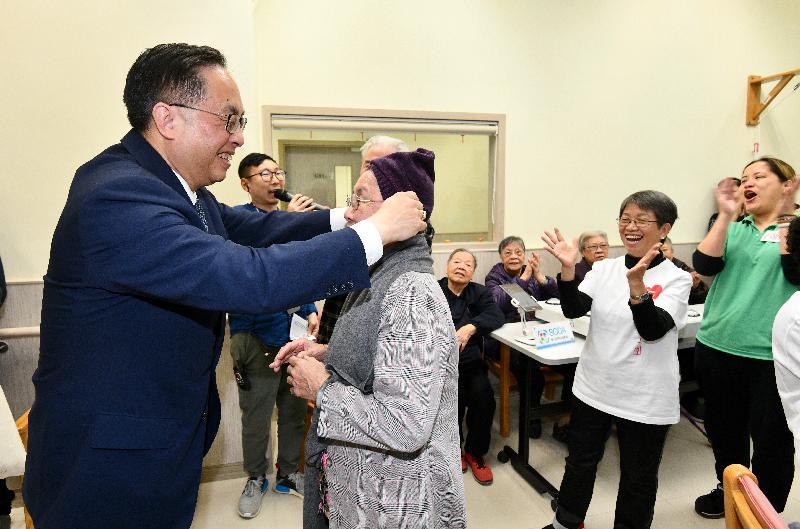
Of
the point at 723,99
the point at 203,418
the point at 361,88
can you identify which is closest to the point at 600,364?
the point at 203,418

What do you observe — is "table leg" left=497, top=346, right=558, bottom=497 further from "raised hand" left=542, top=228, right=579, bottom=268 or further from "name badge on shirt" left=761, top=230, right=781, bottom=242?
"name badge on shirt" left=761, top=230, right=781, bottom=242

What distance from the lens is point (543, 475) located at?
8.98 ft

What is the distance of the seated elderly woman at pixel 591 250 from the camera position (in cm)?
375

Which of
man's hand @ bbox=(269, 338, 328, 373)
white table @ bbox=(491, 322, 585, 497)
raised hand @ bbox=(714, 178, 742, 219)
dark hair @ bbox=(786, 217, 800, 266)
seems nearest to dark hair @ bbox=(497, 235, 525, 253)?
white table @ bbox=(491, 322, 585, 497)

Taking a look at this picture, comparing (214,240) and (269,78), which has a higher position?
(269,78)

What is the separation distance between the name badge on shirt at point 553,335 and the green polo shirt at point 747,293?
633 mm

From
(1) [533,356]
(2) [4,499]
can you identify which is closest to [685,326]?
(1) [533,356]

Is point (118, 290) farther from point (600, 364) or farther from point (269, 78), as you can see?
point (269, 78)

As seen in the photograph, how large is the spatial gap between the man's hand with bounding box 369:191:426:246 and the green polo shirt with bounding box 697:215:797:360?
1880mm

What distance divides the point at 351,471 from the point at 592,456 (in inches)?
49.6

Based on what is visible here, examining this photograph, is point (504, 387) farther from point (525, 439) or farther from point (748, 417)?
point (748, 417)

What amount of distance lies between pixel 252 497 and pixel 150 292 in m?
2.03

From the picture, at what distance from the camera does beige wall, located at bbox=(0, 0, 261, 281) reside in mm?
2361

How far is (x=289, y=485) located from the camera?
8.55 feet
